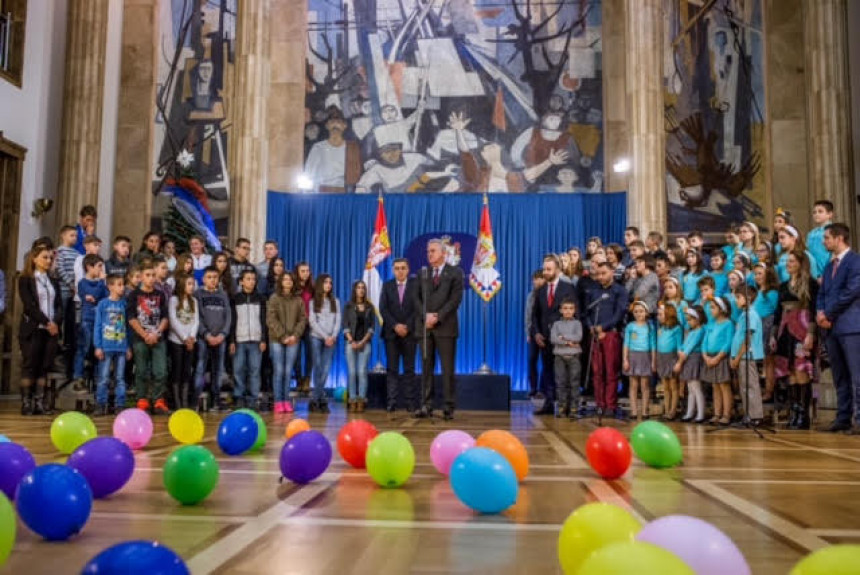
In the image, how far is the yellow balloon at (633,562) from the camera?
1088 mm

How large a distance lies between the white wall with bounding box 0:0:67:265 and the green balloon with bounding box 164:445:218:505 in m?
9.53

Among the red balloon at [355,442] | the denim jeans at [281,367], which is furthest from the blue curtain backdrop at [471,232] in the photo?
the red balloon at [355,442]

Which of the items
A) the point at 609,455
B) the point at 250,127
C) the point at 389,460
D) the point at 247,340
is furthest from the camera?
the point at 250,127

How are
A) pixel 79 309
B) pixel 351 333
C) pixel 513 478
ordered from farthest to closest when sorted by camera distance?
pixel 351 333 → pixel 79 309 → pixel 513 478

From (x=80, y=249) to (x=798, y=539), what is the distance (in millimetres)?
9398

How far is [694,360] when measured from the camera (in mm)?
7688

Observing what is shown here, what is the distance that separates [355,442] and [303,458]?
0.57m

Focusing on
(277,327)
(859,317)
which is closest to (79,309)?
(277,327)

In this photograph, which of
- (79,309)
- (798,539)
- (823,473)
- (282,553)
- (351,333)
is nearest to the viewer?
(282,553)

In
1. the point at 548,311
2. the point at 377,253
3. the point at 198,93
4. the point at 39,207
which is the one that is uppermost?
the point at 198,93

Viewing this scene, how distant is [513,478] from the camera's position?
253 cm

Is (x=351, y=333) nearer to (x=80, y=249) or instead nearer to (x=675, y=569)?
(x=80, y=249)

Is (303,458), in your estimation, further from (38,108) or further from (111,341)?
(38,108)

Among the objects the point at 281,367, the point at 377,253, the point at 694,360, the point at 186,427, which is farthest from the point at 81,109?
the point at 694,360
